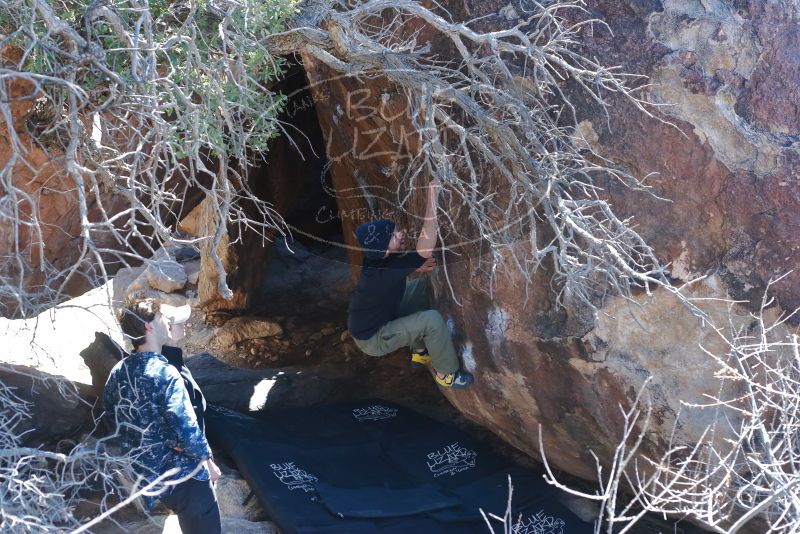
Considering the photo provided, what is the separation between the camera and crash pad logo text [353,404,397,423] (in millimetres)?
5031

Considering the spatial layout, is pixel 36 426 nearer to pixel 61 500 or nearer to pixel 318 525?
pixel 61 500

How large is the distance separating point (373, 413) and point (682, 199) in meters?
2.36

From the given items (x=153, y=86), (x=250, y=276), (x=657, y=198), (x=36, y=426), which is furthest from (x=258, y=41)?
(x=250, y=276)

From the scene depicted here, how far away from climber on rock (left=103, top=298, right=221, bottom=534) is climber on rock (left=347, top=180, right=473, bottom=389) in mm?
1152

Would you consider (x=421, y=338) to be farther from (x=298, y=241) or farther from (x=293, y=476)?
(x=298, y=241)

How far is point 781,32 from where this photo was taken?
3.59m

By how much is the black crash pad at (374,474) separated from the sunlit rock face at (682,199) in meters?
0.57

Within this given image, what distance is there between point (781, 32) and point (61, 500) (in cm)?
345

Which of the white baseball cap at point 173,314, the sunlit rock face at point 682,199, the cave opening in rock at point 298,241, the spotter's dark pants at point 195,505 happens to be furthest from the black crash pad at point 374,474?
the cave opening in rock at point 298,241

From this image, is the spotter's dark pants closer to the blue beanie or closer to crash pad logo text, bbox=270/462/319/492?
crash pad logo text, bbox=270/462/319/492

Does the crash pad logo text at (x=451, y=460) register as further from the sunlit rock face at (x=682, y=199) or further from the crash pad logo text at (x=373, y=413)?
the sunlit rock face at (x=682, y=199)

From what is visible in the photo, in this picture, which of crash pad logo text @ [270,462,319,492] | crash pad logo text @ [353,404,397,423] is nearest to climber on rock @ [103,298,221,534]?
crash pad logo text @ [270,462,319,492]

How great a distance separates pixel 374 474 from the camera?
436 cm

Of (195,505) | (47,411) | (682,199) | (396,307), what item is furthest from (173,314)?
(682,199)
